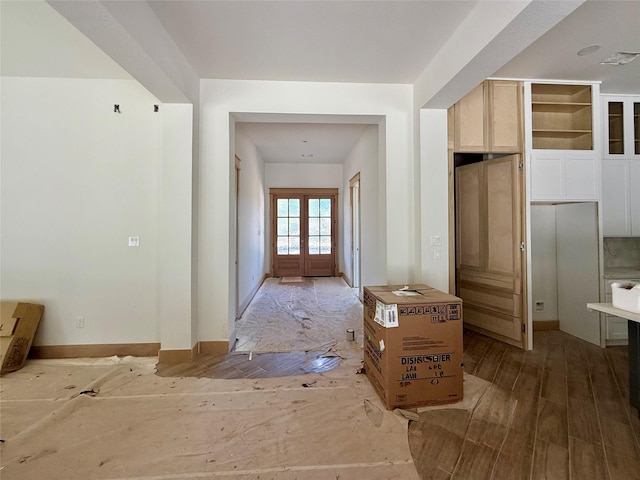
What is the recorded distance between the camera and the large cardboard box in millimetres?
1944

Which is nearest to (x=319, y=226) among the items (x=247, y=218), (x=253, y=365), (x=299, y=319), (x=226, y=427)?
(x=247, y=218)

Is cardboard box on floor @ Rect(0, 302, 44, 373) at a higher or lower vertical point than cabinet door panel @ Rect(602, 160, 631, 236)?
lower

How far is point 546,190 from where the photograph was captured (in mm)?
2998

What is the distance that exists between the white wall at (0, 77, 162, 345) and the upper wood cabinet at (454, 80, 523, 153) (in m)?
3.26

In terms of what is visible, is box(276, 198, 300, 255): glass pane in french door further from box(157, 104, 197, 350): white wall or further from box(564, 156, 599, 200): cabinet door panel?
box(564, 156, 599, 200): cabinet door panel


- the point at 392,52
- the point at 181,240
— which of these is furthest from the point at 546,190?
the point at 181,240

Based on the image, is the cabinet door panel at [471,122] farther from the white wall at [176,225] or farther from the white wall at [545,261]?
the white wall at [176,225]

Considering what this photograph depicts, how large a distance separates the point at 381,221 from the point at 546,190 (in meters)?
1.81

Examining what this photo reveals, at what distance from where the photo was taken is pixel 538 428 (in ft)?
5.87

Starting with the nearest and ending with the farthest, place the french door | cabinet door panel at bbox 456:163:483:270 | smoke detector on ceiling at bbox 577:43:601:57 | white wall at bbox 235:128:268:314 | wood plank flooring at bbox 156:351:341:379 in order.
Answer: smoke detector on ceiling at bbox 577:43:601:57 → wood plank flooring at bbox 156:351:341:379 → cabinet door panel at bbox 456:163:483:270 → white wall at bbox 235:128:268:314 → the french door

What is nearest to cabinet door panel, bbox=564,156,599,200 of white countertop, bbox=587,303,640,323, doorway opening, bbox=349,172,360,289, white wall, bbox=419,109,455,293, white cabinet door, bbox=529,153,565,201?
white cabinet door, bbox=529,153,565,201

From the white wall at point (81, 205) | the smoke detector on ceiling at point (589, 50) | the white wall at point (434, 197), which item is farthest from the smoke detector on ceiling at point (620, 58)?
the white wall at point (81, 205)

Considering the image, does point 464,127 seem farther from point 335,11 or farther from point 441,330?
point 441,330

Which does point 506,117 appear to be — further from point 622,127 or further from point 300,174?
point 300,174
